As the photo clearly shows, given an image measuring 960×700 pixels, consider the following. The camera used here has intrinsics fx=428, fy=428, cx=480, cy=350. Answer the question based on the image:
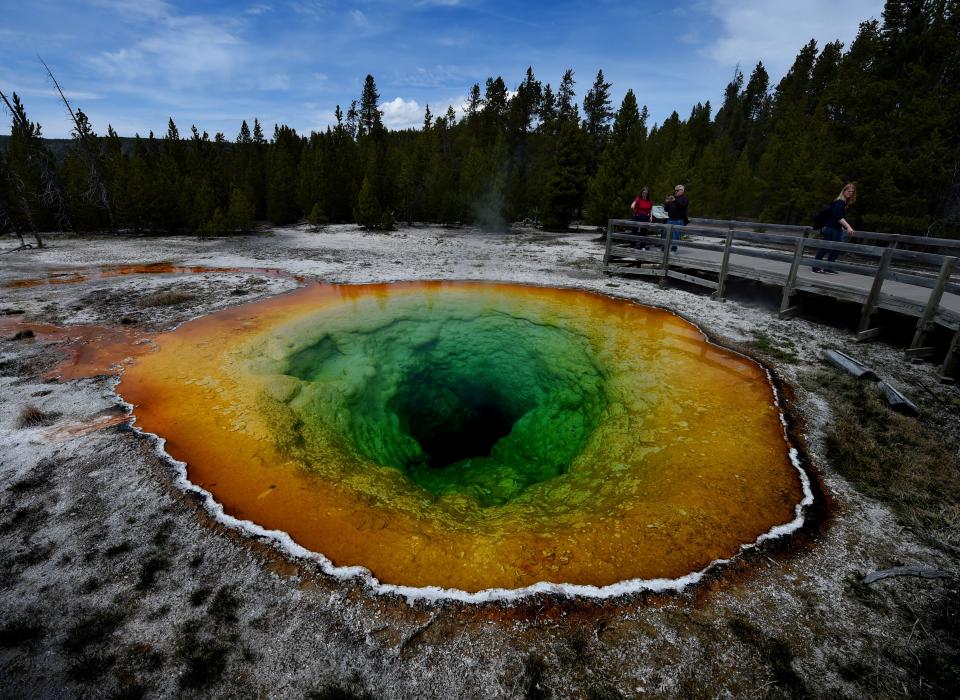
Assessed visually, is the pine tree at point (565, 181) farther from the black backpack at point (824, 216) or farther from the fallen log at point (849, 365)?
the fallen log at point (849, 365)

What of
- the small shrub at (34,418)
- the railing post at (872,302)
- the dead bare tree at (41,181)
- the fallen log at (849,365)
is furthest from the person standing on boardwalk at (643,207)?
the dead bare tree at (41,181)

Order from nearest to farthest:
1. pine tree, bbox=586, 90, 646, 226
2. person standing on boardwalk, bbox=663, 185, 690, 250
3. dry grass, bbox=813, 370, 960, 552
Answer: dry grass, bbox=813, 370, 960, 552, person standing on boardwalk, bbox=663, 185, 690, 250, pine tree, bbox=586, 90, 646, 226

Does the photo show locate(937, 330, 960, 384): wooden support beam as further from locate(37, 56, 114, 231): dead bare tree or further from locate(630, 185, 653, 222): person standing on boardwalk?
locate(37, 56, 114, 231): dead bare tree

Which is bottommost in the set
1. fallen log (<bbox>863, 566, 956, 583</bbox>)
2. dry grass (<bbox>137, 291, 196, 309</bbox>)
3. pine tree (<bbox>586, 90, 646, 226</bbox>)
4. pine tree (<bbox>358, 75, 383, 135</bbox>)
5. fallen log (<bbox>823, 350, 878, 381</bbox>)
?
fallen log (<bbox>863, 566, 956, 583</bbox>)

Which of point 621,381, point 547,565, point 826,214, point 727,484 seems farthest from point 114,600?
point 826,214

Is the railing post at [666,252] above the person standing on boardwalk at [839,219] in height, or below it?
below

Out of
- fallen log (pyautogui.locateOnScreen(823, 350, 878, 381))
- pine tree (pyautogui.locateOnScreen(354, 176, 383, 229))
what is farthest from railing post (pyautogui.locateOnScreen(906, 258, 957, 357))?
pine tree (pyautogui.locateOnScreen(354, 176, 383, 229))
